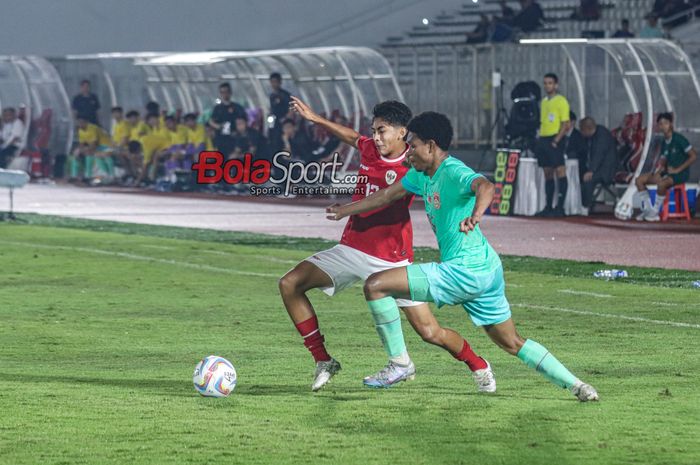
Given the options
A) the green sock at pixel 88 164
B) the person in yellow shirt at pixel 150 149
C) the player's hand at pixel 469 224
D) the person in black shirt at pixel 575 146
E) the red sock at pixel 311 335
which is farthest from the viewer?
the green sock at pixel 88 164

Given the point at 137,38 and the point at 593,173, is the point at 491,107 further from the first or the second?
the point at 137,38

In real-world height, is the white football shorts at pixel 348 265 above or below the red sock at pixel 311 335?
above

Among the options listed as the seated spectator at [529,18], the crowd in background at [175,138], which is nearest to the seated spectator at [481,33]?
the seated spectator at [529,18]

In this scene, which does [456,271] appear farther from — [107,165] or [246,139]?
[107,165]

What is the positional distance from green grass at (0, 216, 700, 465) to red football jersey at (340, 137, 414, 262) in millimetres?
835

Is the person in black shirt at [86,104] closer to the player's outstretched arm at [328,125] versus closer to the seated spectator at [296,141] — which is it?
the seated spectator at [296,141]

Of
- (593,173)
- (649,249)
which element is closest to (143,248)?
(649,249)

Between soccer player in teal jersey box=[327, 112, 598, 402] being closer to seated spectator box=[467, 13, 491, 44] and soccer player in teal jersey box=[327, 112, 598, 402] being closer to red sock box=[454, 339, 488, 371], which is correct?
red sock box=[454, 339, 488, 371]

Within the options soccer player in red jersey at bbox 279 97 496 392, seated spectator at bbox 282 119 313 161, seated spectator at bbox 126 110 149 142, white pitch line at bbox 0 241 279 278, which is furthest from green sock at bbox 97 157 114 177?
soccer player in red jersey at bbox 279 97 496 392

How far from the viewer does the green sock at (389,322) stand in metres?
9.78

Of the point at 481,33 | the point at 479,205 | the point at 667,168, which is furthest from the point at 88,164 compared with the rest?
the point at 479,205

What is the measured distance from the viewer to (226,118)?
3538 cm

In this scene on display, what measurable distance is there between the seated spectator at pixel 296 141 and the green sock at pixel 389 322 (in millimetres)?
23966

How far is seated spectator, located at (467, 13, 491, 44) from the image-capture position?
134 feet
